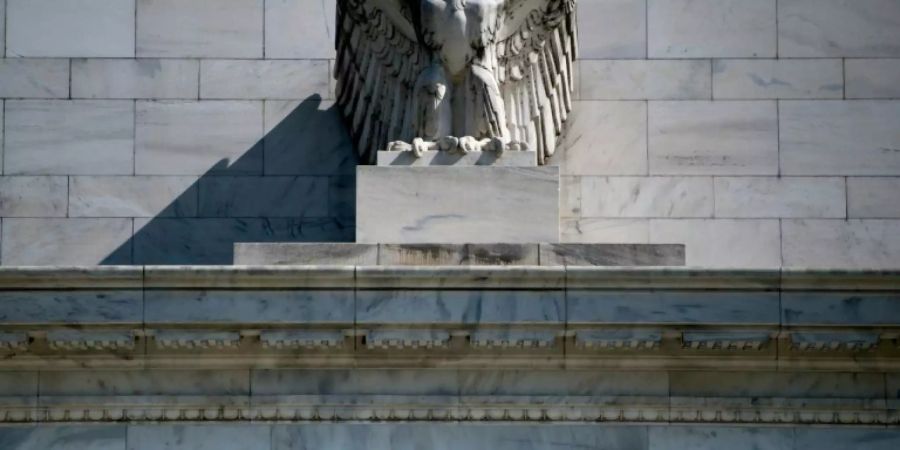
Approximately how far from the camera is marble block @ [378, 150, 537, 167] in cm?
2080

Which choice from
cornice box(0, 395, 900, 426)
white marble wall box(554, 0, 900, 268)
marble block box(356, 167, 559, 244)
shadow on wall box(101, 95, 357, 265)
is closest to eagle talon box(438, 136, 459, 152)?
marble block box(356, 167, 559, 244)

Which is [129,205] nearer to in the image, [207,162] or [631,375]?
[207,162]

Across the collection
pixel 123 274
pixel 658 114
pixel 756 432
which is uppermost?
pixel 658 114

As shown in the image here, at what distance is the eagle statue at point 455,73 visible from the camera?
69.5 feet

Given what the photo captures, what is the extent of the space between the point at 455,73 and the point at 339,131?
2.04m

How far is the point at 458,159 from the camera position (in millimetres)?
20812

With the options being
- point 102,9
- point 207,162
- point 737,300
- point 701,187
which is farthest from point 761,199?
point 102,9

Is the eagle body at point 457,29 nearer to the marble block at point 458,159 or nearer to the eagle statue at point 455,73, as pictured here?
the eagle statue at point 455,73

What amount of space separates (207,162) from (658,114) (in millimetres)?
4663

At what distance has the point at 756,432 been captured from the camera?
1941 centimetres

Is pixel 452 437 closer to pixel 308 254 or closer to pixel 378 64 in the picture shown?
pixel 308 254

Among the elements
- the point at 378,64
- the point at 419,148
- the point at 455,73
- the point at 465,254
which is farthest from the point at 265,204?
the point at 465,254

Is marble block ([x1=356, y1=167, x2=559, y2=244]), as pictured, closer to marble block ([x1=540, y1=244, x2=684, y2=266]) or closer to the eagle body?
marble block ([x1=540, y1=244, x2=684, y2=266])

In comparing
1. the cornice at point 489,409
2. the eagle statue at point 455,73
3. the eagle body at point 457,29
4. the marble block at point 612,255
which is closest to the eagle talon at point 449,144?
the eagle statue at point 455,73
